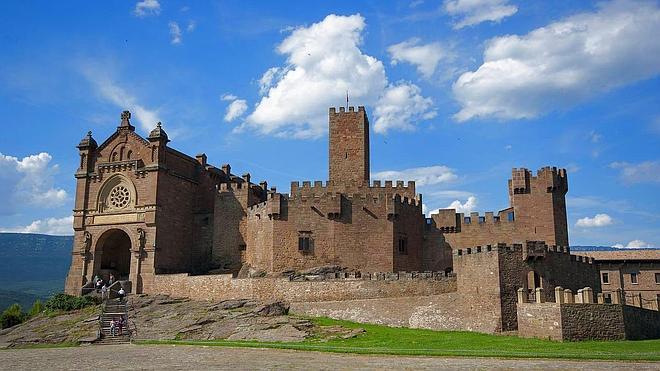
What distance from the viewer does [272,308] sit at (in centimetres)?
3925

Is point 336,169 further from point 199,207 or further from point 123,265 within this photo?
point 123,265

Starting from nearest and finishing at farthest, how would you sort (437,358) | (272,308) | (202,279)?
(437,358) < (272,308) < (202,279)

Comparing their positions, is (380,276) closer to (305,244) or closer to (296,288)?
(296,288)

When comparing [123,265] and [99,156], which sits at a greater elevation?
[99,156]

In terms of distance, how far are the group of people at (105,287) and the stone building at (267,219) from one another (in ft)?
4.29

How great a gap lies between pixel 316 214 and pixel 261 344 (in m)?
19.1

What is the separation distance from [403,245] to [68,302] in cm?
2602

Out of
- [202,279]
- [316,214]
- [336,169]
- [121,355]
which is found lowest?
[121,355]

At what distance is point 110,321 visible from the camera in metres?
39.2

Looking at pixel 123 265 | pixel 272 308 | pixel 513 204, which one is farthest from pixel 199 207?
pixel 513 204

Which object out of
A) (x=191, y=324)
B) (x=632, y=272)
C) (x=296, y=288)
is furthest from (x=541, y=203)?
(x=191, y=324)

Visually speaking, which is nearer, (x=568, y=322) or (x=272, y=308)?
(x=568, y=322)

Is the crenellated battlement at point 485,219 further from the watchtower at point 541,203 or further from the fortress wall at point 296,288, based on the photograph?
the fortress wall at point 296,288

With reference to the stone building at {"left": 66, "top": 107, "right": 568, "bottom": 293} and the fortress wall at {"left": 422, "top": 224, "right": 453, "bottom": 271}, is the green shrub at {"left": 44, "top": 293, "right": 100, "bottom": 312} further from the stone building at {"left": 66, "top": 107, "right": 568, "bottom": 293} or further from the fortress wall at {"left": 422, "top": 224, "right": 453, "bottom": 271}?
the fortress wall at {"left": 422, "top": 224, "right": 453, "bottom": 271}
